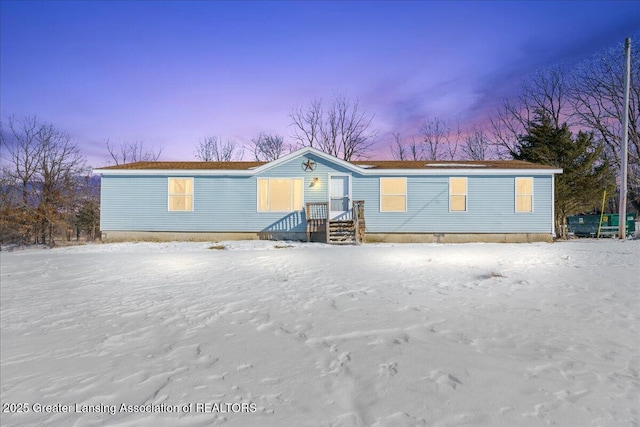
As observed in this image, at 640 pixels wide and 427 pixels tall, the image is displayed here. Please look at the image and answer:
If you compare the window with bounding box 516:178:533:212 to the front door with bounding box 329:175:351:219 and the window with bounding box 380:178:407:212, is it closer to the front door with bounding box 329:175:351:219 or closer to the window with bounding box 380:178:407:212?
the window with bounding box 380:178:407:212

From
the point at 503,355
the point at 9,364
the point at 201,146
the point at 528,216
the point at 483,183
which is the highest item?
the point at 201,146

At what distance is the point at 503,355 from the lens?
268 centimetres

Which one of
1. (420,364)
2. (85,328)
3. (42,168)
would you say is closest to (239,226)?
(85,328)

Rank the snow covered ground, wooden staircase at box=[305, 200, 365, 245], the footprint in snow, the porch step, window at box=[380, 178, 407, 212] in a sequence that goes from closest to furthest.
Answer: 1. the snow covered ground
2. the footprint in snow
3. wooden staircase at box=[305, 200, 365, 245]
4. the porch step
5. window at box=[380, 178, 407, 212]

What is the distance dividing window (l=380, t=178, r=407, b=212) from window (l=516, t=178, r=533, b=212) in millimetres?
4721

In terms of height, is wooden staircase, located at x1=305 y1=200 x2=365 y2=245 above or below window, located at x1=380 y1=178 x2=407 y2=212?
below

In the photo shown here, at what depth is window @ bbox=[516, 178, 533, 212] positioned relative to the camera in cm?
1352

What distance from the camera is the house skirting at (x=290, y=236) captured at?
1348 cm

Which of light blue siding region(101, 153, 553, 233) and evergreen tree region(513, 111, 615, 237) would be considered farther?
evergreen tree region(513, 111, 615, 237)

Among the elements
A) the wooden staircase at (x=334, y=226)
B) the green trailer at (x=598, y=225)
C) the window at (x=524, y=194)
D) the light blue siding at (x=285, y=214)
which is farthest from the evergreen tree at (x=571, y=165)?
the wooden staircase at (x=334, y=226)

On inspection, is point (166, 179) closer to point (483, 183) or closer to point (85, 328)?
point (85, 328)

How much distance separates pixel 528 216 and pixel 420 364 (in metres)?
13.6

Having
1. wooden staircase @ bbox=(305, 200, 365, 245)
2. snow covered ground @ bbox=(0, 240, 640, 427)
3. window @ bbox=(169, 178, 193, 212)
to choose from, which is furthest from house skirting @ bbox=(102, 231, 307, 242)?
snow covered ground @ bbox=(0, 240, 640, 427)

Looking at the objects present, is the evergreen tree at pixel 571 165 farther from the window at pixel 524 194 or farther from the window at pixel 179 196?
the window at pixel 179 196
